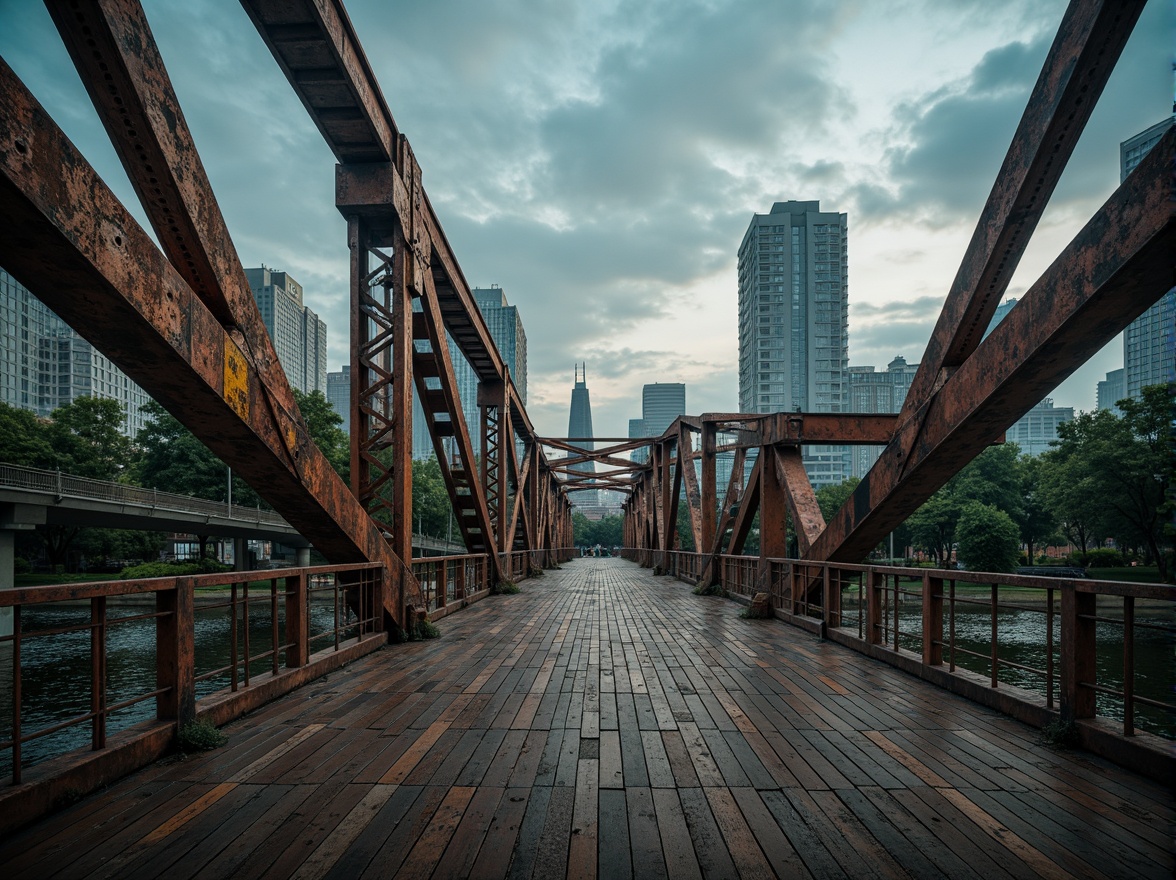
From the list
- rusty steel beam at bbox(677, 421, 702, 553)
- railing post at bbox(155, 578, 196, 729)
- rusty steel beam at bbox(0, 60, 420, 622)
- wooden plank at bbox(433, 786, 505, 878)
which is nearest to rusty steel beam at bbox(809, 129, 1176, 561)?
wooden plank at bbox(433, 786, 505, 878)

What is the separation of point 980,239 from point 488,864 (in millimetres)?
5387

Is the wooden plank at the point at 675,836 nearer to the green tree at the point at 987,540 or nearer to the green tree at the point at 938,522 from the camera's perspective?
the green tree at the point at 987,540

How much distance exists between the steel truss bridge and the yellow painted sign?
0.7 inches

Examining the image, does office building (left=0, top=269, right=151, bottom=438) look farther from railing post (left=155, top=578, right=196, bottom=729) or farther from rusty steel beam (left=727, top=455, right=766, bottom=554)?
railing post (left=155, top=578, right=196, bottom=729)

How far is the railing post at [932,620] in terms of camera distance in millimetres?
5523

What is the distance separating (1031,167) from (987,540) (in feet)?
117

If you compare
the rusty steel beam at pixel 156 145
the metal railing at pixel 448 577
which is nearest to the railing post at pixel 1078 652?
the rusty steel beam at pixel 156 145

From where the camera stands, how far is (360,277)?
820 cm

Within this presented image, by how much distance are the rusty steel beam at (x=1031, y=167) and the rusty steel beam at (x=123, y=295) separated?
5307 mm

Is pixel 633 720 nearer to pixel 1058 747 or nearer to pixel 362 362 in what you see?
pixel 1058 747

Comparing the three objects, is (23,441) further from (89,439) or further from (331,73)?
(331,73)

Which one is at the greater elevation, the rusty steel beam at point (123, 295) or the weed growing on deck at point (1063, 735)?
the rusty steel beam at point (123, 295)

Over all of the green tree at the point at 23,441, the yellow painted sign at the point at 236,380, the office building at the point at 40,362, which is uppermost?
the office building at the point at 40,362

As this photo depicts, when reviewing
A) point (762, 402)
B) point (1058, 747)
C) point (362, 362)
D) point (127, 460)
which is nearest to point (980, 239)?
point (1058, 747)
